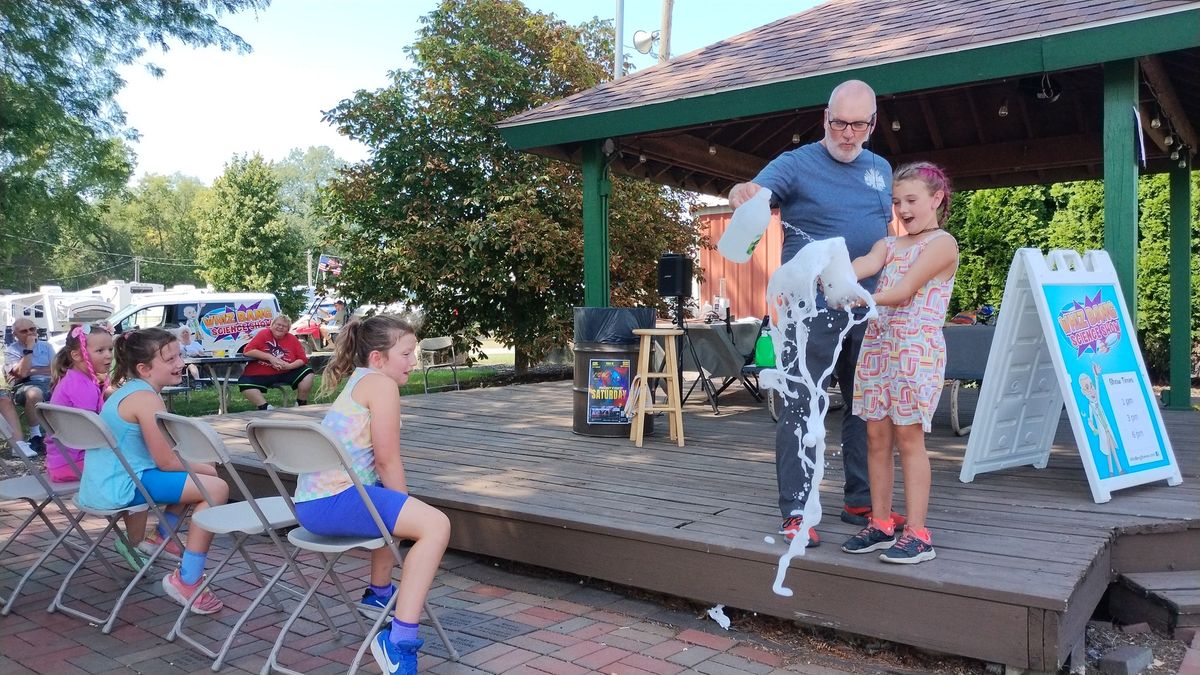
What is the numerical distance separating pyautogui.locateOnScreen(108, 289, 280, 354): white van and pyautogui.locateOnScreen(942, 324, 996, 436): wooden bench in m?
13.8

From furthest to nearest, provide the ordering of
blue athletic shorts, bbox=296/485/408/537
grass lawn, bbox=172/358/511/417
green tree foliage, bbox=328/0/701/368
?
green tree foliage, bbox=328/0/701/368, grass lawn, bbox=172/358/511/417, blue athletic shorts, bbox=296/485/408/537

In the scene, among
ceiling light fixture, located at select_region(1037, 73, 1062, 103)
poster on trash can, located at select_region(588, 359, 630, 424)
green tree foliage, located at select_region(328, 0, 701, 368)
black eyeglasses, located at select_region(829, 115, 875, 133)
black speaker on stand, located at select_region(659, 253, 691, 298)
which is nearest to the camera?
black eyeglasses, located at select_region(829, 115, 875, 133)

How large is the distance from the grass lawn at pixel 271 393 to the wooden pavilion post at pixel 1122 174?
835 cm

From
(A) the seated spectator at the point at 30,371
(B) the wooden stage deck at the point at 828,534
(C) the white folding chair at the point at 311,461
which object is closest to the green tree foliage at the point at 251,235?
(A) the seated spectator at the point at 30,371

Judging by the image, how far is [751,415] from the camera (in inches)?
271

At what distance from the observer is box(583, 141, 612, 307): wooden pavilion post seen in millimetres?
6352

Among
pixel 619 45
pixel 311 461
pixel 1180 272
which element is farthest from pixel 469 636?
pixel 619 45

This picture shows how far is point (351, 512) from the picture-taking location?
2771mm

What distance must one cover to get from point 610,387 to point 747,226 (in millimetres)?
2894

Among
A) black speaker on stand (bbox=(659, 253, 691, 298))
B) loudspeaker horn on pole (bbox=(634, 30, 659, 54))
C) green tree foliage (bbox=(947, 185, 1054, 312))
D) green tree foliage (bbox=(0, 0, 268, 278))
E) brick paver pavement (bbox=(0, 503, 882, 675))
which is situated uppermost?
loudspeaker horn on pole (bbox=(634, 30, 659, 54))

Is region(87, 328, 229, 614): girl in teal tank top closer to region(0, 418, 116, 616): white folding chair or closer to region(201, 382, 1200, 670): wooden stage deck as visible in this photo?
region(0, 418, 116, 616): white folding chair

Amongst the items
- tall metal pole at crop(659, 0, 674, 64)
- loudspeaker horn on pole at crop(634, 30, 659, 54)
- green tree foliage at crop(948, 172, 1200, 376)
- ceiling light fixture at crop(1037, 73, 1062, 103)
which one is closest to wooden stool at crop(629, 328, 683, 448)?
ceiling light fixture at crop(1037, 73, 1062, 103)

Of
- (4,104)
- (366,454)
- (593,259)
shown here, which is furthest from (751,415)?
(4,104)

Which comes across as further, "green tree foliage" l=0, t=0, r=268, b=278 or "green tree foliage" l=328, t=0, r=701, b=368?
"green tree foliage" l=328, t=0, r=701, b=368
